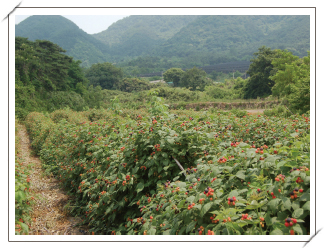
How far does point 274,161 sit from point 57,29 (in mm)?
92139

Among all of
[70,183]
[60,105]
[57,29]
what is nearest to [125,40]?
[57,29]

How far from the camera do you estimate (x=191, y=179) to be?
189 centimetres

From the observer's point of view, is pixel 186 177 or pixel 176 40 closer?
pixel 186 177

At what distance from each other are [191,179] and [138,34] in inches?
5326

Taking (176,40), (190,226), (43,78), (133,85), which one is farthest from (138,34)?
(190,226)

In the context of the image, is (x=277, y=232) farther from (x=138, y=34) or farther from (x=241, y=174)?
(x=138, y=34)

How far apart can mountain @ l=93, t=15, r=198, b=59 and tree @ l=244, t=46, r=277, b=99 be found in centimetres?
8419

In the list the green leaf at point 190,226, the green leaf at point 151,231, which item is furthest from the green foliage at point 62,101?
the green leaf at point 190,226

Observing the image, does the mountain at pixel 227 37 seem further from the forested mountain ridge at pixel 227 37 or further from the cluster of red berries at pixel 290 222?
the cluster of red berries at pixel 290 222

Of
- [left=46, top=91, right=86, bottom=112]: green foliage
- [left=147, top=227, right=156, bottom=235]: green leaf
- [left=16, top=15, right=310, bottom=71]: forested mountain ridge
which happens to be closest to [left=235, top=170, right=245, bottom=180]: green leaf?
[left=147, top=227, right=156, bottom=235]: green leaf

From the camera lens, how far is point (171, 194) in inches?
74.5

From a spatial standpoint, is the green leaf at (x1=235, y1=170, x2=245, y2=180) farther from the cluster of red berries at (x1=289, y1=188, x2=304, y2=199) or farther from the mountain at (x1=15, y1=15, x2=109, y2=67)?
the mountain at (x1=15, y1=15, x2=109, y2=67)
